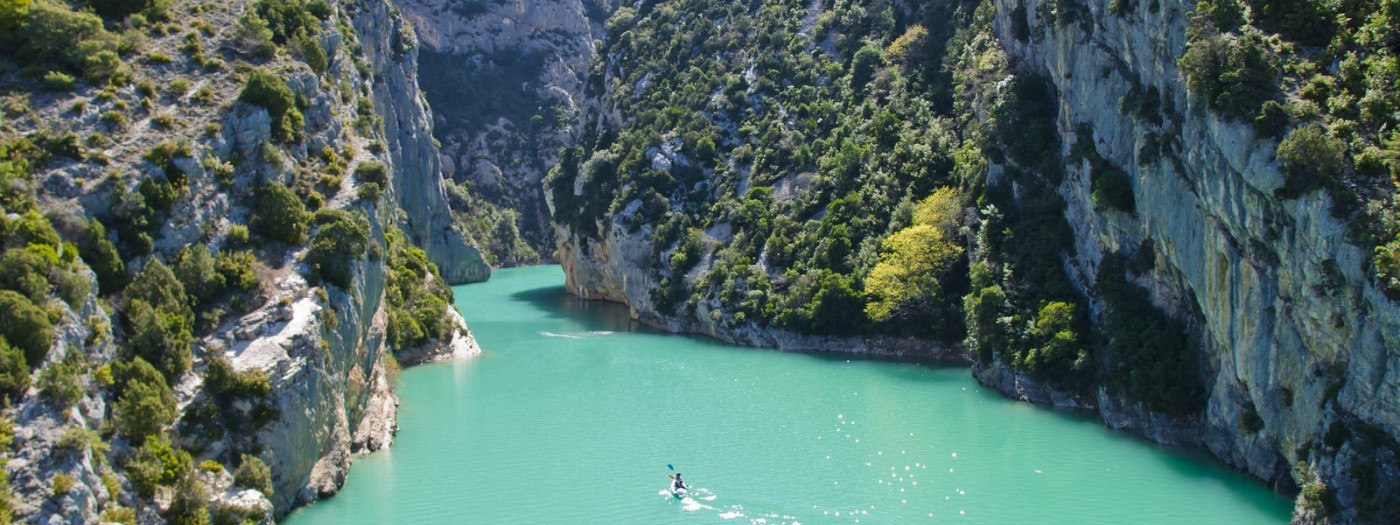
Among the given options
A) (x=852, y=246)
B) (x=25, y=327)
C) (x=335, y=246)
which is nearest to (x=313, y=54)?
(x=335, y=246)

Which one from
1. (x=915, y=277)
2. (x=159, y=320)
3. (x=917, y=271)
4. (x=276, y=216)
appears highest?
(x=917, y=271)

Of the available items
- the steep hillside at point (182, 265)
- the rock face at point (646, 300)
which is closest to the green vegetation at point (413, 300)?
the steep hillside at point (182, 265)

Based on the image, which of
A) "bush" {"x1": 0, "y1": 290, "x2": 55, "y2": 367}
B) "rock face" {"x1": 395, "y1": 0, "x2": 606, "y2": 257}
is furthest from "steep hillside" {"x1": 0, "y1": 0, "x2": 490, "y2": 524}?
"rock face" {"x1": 395, "y1": 0, "x2": 606, "y2": 257}

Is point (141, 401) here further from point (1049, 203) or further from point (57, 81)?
point (1049, 203)

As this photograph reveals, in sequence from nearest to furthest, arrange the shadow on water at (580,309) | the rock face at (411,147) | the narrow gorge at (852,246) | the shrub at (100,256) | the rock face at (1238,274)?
1. the narrow gorge at (852,246)
2. the rock face at (1238,274)
3. the shrub at (100,256)
4. the shadow on water at (580,309)
5. the rock face at (411,147)

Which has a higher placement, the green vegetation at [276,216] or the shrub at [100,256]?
the green vegetation at [276,216]

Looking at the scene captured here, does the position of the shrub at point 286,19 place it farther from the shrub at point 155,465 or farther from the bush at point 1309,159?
the bush at point 1309,159

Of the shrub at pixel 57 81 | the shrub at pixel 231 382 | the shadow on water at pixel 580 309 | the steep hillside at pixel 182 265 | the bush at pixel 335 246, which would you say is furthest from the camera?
the shadow on water at pixel 580 309

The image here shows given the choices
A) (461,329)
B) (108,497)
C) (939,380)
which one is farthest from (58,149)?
(939,380)

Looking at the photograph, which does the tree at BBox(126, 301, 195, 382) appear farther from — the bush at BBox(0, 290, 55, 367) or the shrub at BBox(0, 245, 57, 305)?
the bush at BBox(0, 290, 55, 367)
